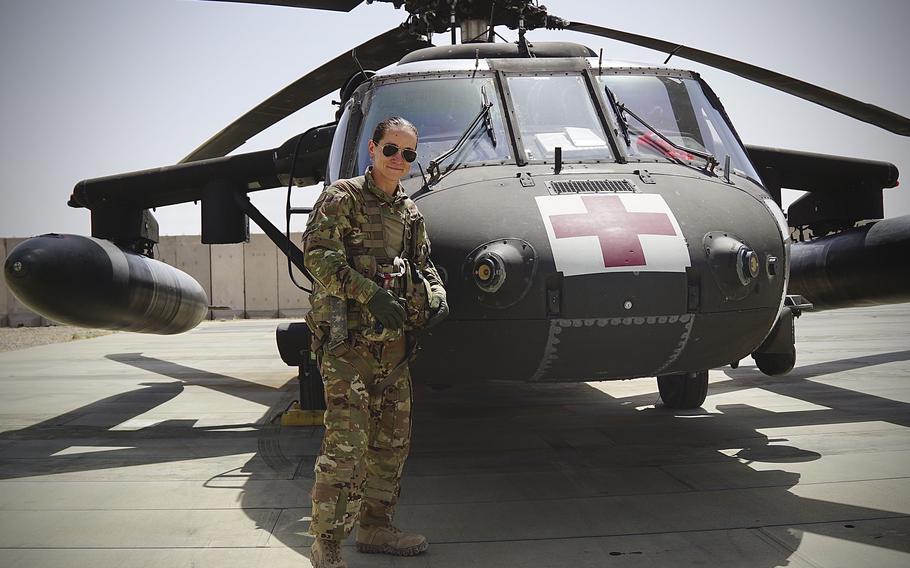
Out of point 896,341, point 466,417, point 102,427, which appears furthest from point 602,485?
point 896,341

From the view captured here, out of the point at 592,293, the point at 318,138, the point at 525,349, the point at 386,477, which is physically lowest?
the point at 386,477

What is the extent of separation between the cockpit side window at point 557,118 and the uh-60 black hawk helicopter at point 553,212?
13 mm

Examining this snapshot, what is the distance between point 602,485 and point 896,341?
9.27 meters

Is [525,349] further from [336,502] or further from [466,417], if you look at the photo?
[466,417]

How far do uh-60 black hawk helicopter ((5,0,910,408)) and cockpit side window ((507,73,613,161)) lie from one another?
13mm

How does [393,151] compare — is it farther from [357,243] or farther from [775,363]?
[775,363]

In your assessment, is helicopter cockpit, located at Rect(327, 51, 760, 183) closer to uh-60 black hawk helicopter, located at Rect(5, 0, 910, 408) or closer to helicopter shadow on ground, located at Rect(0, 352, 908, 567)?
uh-60 black hawk helicopter, located at Rect(5, 0, 910, 408)

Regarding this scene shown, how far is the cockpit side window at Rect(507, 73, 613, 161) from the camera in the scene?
467 cm

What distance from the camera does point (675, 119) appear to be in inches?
199

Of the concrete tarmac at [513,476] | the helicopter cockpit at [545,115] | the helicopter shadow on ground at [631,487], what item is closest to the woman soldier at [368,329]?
the concrete tarmac at [513,476]

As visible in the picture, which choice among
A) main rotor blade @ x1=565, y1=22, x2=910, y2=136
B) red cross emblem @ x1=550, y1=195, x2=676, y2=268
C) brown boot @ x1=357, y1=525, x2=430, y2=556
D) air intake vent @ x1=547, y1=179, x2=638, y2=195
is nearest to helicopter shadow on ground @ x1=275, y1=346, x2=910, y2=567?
brown boot @ x1=357, y1=525, x2=430, y2=556

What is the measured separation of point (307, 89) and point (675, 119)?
348cm

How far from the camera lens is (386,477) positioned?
11.6 ft

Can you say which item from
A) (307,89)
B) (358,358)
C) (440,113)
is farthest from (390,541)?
(307,89)
